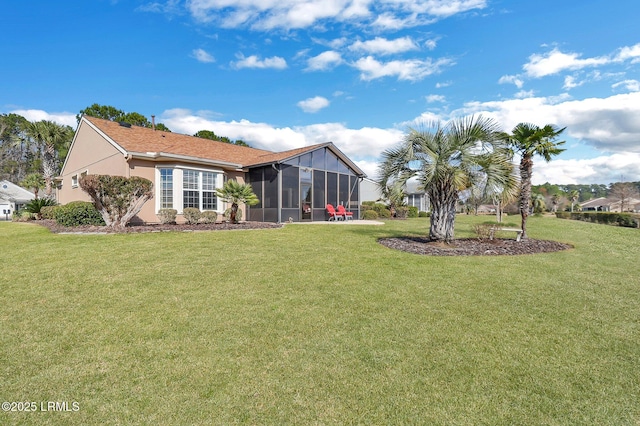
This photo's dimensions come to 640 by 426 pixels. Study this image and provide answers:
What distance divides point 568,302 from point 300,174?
47.1 feet

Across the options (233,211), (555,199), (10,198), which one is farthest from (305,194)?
(555,199)

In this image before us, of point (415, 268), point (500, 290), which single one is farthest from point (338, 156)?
point (500, 290)

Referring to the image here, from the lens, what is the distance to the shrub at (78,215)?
11.6m

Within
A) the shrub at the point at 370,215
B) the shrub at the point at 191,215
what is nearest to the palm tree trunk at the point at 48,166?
the shrub at the point at 191,215

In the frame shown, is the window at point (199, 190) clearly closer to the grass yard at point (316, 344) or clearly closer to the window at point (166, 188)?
the window at point (166, 188)

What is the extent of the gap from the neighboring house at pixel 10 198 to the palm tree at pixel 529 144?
1811 inches

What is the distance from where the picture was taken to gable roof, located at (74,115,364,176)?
13.4m

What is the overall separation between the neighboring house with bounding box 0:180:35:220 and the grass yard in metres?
39.2

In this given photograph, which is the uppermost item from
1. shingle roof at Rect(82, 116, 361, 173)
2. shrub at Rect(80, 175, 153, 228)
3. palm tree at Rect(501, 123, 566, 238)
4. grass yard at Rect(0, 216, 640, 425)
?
shingle roof at Rect(82, 116, 361, 173)

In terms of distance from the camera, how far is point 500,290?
4555 mm

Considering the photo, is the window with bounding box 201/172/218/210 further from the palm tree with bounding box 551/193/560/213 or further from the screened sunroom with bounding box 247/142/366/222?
the palm tree with bounding box 551/193/560/213

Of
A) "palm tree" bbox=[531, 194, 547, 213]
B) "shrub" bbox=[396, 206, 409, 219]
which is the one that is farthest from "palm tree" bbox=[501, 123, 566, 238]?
"palm tree" bbox=[531, 194, 547, 213]

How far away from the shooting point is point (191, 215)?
13.2 metres

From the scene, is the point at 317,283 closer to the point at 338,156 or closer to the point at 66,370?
the point at 66,370
